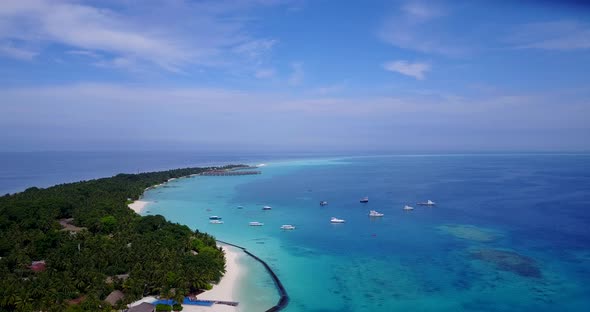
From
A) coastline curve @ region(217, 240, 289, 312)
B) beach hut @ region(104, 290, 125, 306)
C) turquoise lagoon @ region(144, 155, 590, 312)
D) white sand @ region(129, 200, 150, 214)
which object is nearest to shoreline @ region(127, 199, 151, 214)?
white sand @ region(129, 200, 150, 214)

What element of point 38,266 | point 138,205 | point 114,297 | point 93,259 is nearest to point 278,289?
point 114,297

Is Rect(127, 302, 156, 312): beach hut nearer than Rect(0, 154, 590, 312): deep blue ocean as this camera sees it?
Yes

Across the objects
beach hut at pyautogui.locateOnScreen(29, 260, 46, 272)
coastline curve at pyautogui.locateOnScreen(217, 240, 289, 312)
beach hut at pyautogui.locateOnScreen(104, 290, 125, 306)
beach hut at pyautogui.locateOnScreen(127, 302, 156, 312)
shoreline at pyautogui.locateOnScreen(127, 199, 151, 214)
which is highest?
beach hut at pyautogui.locateOnScreen(29, 260, 46, 272)

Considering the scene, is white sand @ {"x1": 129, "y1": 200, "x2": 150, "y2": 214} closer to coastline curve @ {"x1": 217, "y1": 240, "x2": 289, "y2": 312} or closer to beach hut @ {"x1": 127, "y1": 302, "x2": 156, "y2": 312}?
coastline curve @ {"x1": 217, "y1": 240, "x2": 289, "y2": 312}

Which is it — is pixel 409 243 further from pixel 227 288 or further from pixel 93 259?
pixel 93 259

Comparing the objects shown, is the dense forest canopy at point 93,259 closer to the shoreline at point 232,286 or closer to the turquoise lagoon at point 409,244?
Answer: the shoreline at point 232,286

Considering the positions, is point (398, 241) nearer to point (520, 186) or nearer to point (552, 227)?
point (552, 227)

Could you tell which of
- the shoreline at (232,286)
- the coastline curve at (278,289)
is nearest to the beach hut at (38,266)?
the shoreline at (232,286)
